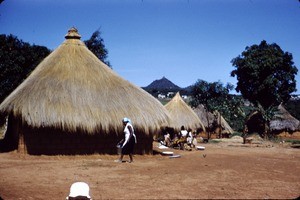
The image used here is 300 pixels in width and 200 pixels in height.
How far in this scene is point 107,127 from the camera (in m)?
11.6

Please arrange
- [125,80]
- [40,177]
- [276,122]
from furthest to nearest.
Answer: [276,122] < [125,80] < [40,177]

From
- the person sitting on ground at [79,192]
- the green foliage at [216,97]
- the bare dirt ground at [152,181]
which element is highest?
the green foliage at [216,97]

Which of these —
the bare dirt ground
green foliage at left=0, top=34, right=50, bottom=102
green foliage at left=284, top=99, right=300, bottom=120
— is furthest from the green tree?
green foliage at left=284, top=99, right=300, bottom=120

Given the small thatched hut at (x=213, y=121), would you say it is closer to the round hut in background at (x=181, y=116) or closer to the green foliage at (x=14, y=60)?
the round hut in background at (x=181, y=116)

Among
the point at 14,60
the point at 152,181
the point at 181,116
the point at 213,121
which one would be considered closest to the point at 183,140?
the point at 181,116

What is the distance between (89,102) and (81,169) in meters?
3.53

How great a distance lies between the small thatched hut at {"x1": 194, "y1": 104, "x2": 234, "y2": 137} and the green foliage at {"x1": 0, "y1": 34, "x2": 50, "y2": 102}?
14646mm

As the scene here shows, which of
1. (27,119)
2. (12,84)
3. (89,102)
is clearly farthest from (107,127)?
(12,84)

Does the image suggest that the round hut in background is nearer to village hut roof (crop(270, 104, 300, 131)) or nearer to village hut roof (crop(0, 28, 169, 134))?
village hut roof (crop(0, 28, 169, 134))

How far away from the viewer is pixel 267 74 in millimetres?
34875

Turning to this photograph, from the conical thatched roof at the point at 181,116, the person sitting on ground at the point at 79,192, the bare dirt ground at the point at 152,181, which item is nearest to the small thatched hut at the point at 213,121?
A: the conical thatched roof at the point at 181,116

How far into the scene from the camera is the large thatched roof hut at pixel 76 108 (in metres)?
11.0

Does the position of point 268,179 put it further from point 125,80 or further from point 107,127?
point 125,80

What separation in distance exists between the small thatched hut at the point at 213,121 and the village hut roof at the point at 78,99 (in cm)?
1698
